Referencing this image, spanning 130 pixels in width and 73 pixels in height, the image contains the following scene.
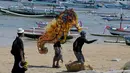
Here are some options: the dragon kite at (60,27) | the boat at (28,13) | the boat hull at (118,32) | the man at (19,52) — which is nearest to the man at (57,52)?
the dragon kite at (60,27)

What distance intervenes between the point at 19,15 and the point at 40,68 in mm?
49209

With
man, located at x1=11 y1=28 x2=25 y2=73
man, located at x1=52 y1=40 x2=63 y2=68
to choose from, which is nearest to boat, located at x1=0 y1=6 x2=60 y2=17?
man, located at x1=52 y1=40 x2=63 y2=68

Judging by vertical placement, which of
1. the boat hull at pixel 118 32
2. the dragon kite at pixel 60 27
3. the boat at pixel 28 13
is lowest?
the boat at pixel 28 13

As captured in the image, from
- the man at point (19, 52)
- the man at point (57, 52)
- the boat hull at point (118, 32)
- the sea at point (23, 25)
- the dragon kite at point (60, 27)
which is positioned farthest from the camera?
the boat hull at point (118, 32)

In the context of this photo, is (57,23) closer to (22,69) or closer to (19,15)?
(22,69)

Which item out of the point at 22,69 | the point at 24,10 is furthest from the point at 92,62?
the point at 24,10

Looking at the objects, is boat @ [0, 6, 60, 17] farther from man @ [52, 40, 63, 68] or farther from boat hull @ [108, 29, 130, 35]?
man @ [52, 40, 63, 68]

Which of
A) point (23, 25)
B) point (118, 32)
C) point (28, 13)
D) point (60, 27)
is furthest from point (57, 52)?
point (28, 13)

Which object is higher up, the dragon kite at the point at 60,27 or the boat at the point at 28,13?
the dragon kite at the point at 60,27

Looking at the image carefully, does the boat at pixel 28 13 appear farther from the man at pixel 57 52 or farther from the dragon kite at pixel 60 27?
the man at pixel 57 52

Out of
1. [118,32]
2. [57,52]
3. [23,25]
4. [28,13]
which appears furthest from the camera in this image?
[28,13]

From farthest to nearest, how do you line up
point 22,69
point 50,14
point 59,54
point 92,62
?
point 50,14, point 92,62, point 59,54, point 22,69

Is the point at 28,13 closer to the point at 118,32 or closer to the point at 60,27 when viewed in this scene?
the point at 118,32

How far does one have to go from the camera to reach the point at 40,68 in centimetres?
1580
